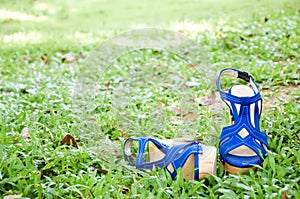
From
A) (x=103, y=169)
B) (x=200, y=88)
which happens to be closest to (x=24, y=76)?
(x=200, y=88)

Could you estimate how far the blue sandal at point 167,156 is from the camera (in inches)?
72.1

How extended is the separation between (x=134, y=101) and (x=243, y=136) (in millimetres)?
1103

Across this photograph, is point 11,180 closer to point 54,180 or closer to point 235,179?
point 54,180

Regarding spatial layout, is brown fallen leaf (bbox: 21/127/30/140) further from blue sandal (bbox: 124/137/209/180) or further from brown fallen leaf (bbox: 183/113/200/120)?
brown fallen leaf (bbox: 183/113/200/120)

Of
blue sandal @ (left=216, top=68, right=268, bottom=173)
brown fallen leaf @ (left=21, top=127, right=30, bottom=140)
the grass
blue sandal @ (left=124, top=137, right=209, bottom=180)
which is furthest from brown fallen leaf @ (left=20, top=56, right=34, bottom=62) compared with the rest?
blue sandal @ (left=216, top=68, right=268, bottom=173)

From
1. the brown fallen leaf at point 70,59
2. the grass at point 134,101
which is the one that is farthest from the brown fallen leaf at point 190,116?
the brown fallen leaf at point 70,59

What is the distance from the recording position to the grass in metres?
1.82

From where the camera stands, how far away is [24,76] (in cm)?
344

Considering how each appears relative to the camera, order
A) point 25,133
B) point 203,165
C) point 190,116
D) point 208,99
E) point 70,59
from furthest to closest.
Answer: point 70,59, point 208,99, point 190,116, point 25,133, point 203,165

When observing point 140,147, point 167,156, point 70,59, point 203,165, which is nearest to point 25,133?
point 140,147

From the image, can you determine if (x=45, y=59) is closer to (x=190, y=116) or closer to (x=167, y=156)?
(x=190, y=116)

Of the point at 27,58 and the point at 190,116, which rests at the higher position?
the point at 27,58

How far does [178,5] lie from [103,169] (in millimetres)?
4308

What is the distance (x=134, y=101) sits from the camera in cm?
288
